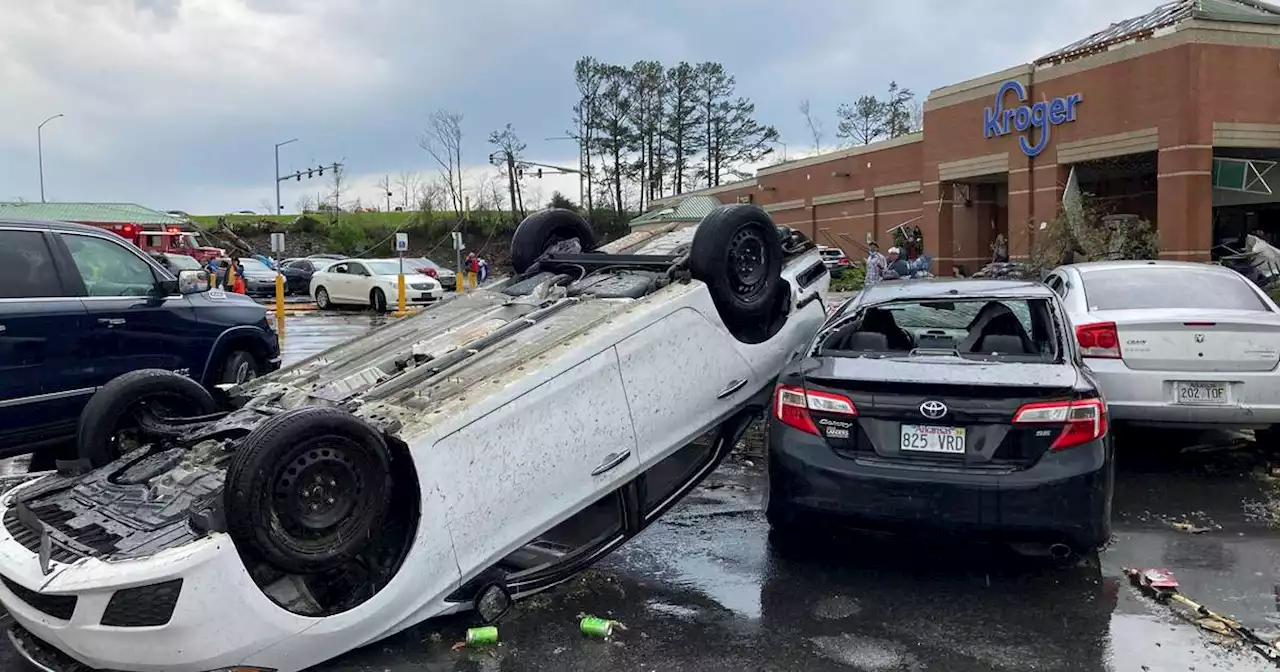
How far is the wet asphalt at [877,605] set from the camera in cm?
370

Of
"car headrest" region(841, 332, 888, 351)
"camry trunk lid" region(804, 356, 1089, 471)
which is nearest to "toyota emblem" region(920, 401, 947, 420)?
"camry trunk lid" region(804, 356, 1089, 471)

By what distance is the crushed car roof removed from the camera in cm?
517

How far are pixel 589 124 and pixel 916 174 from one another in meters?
34.6

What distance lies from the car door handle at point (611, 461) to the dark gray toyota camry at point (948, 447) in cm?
75

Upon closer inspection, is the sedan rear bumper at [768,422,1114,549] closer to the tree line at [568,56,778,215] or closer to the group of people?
the group of people

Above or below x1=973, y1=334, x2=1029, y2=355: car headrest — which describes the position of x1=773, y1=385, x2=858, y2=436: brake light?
below

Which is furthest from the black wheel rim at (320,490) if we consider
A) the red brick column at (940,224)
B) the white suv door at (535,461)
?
the red brick column at (940,224)

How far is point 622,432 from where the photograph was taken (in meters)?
4.27

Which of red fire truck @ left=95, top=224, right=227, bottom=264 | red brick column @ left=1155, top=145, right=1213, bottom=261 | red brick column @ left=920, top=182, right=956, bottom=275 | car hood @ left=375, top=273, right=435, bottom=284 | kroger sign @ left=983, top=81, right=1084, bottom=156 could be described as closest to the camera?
red brick column @ left=1155, top=145, right=1213, bottom=261

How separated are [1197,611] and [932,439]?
1368 mm

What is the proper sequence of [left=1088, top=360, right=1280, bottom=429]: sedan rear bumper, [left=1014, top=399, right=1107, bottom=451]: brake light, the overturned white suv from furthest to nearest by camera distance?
[left=1088, top=360, right=1280, bottom=429]: sedan rear bumper, [left=1014, top=399, right=1107, bottom=451]: brake light, the overturned white suv

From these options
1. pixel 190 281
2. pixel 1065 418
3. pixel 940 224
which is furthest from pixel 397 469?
pixel 940 224

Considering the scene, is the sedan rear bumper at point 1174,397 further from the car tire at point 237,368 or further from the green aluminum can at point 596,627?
the car tire at point 237,368

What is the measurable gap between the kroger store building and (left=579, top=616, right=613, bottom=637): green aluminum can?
21456 millimetres
